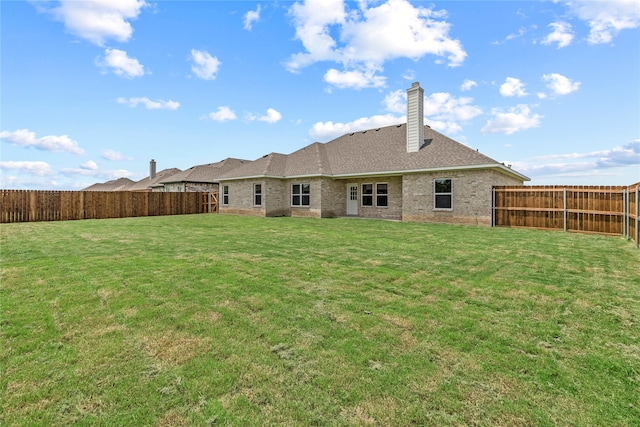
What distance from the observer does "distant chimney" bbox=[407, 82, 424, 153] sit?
1686cm

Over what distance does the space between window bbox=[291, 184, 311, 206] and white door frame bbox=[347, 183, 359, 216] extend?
265cm

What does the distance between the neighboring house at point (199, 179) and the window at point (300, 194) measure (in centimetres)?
1188

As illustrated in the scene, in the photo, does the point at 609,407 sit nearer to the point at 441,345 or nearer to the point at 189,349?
the point at 441,345

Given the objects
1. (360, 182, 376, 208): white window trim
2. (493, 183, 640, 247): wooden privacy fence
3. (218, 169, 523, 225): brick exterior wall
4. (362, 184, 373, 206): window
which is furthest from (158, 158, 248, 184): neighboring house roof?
(493, 183, 640, 247): wooden privacy fence

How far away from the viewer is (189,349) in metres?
2.86

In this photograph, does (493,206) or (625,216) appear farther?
(493,206)

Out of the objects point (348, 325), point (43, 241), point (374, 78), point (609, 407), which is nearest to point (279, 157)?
point (374, 78)

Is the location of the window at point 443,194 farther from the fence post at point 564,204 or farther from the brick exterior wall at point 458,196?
the fence post at point 564,204

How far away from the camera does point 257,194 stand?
69.9ft

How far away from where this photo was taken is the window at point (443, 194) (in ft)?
49.9

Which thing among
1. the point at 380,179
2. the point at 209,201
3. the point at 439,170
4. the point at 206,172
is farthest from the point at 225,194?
the point at 439,170

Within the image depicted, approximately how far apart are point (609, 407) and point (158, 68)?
16777 millimetres

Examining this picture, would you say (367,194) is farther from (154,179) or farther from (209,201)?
(154,179)

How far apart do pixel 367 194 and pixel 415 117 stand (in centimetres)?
524
